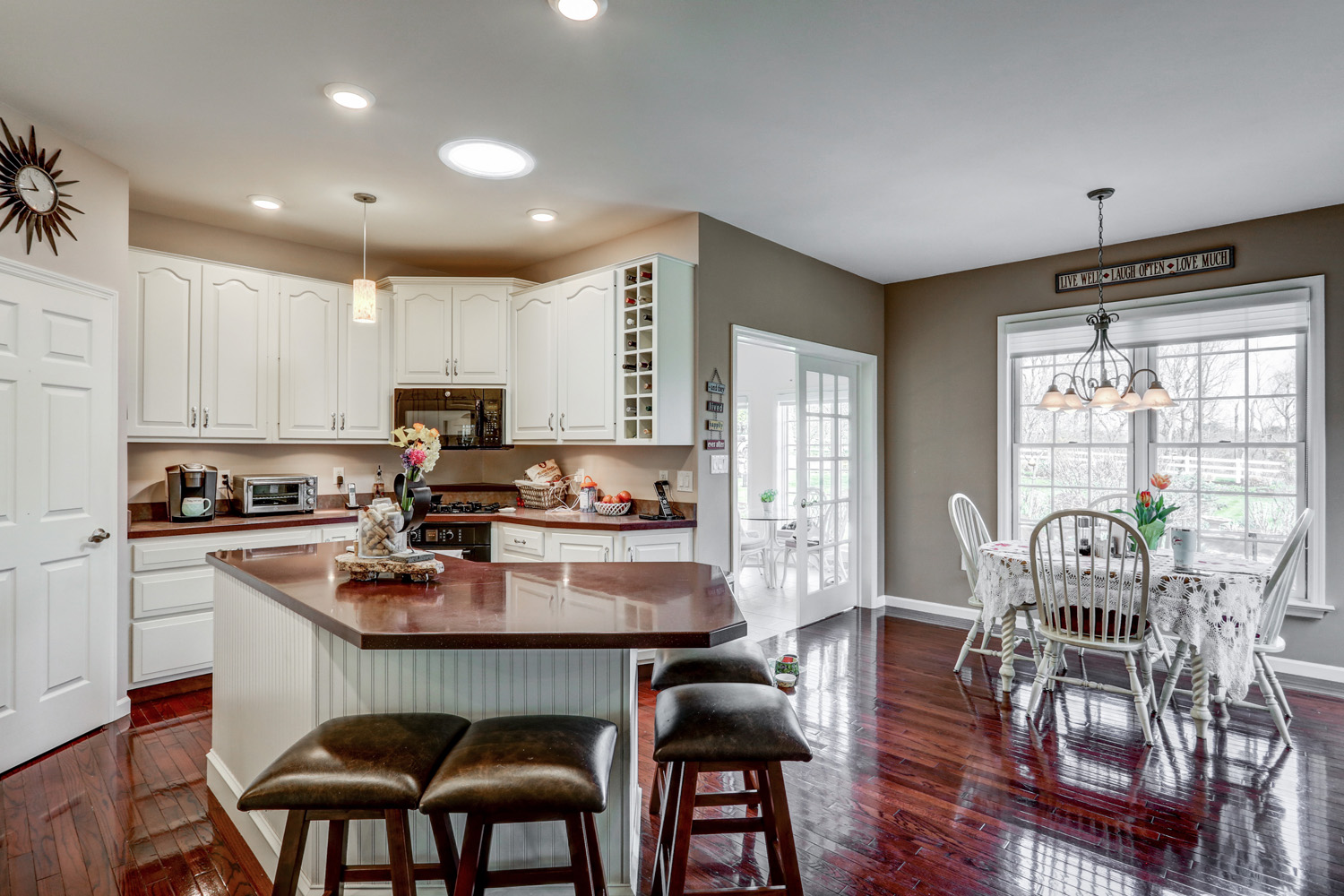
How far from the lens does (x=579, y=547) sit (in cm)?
400

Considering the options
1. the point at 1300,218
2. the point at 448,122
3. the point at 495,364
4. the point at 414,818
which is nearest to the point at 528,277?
the point at 495,364

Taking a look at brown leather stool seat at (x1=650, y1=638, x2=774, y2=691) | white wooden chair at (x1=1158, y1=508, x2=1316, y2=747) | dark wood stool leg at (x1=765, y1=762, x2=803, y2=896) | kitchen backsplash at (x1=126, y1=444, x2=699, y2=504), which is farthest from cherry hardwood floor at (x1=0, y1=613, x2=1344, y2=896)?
kitchen backsplash at (x1=126, y1=444, x2=699, y2=504)

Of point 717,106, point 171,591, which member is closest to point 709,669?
point 717,106

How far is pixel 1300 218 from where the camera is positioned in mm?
3928

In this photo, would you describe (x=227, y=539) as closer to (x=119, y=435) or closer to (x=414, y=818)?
(x=119, y=435)

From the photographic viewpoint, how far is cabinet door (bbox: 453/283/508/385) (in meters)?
4.76

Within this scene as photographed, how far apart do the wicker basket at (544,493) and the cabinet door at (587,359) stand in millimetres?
459

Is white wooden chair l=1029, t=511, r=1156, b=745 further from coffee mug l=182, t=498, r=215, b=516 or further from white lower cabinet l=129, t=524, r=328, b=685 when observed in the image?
coffee mug l=182, t=498, r=215, b=516

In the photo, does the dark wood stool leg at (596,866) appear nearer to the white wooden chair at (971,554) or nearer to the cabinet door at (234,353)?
the white wooden chair at (971,554)

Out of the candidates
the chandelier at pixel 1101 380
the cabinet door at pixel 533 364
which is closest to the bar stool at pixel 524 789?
the cabinet door at pixel 533 364

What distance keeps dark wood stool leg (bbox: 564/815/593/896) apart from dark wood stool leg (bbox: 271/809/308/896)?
55 cm

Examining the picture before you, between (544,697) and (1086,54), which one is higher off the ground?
(1086,54)

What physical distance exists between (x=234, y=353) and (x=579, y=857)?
12.7ft

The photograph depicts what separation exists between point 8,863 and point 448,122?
294 cm
